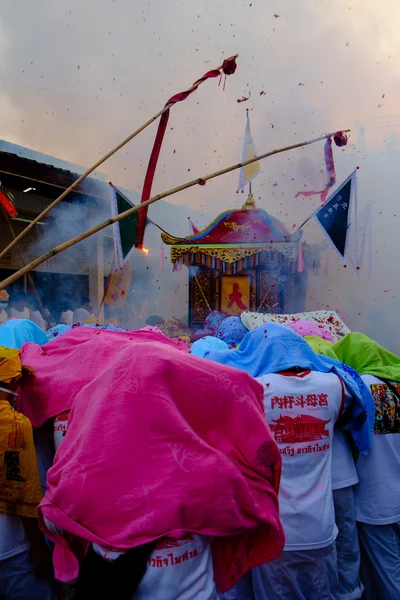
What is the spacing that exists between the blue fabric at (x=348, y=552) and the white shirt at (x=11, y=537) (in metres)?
1.52

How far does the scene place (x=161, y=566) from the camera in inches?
46.5

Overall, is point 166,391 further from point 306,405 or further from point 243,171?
point 243,171

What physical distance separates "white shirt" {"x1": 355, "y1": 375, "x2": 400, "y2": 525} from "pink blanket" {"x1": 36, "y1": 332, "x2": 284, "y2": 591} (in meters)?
1.27

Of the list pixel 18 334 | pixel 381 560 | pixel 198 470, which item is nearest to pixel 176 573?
pixel 198 470

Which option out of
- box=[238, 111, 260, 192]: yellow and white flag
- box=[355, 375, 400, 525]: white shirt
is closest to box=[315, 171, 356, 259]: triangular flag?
box=[238, 111, 260, 192]: yellow and white flag

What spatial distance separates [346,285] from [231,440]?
29.3 feet

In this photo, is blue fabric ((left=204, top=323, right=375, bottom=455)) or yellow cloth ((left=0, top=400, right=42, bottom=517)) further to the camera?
blue fabric ((left=204, top=323, right=375, bottom=455))

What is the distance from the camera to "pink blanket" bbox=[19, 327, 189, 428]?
6.62ft

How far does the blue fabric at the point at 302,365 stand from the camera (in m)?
2.20

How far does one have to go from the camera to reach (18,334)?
305 centimetres

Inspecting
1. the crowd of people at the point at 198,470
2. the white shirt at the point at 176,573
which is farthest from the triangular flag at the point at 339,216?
the white shirt at the point at 176,573

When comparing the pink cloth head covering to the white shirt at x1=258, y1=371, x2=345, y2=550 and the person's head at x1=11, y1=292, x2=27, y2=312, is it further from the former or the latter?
the person's head at x1=11, y1=292, x2=27, y2=312

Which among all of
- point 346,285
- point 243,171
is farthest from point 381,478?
point 346,285

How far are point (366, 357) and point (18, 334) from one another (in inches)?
92.0
